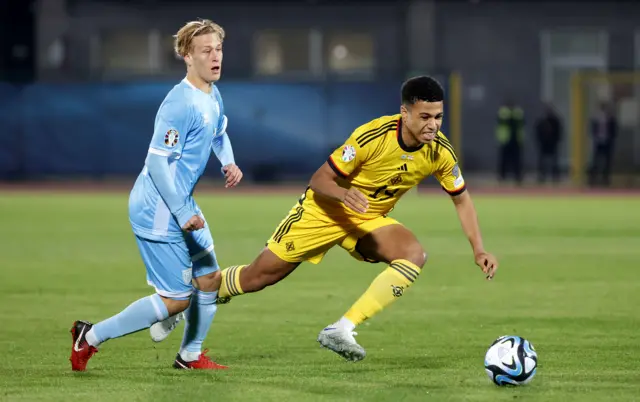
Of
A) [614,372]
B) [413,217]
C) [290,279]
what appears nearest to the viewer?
[614,372]

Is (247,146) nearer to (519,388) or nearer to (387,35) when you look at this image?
(387,35)

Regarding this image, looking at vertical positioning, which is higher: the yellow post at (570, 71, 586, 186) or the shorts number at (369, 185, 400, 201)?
the shorts number at (369, 185, 400, 201)

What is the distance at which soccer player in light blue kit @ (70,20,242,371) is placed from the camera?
24.3 ft

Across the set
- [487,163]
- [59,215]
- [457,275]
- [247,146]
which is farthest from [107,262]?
[487,163]

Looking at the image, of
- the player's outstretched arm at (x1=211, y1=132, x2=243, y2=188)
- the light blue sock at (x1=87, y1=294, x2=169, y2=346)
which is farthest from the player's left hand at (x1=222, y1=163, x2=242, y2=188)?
the light blue sock at (x1=87, y1=294, x2=169, y2=346)

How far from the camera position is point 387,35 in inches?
1526

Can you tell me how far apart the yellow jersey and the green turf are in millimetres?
1023

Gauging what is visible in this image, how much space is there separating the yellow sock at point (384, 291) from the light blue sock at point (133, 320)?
111 cm

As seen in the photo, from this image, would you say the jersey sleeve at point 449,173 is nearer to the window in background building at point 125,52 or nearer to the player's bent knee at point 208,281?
the player's bent knee at point 208,281

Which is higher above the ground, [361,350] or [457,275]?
[361,350]

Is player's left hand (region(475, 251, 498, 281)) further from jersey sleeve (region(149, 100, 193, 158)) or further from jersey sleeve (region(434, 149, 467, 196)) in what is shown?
jersey sleeve (region(149, 100, 193, 158))

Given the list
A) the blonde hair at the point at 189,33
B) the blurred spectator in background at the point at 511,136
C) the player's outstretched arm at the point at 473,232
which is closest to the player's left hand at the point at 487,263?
the player's outstretched arm at the point at 473,232

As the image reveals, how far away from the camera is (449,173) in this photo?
329 inches

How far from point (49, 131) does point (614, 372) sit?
80.5 ft
